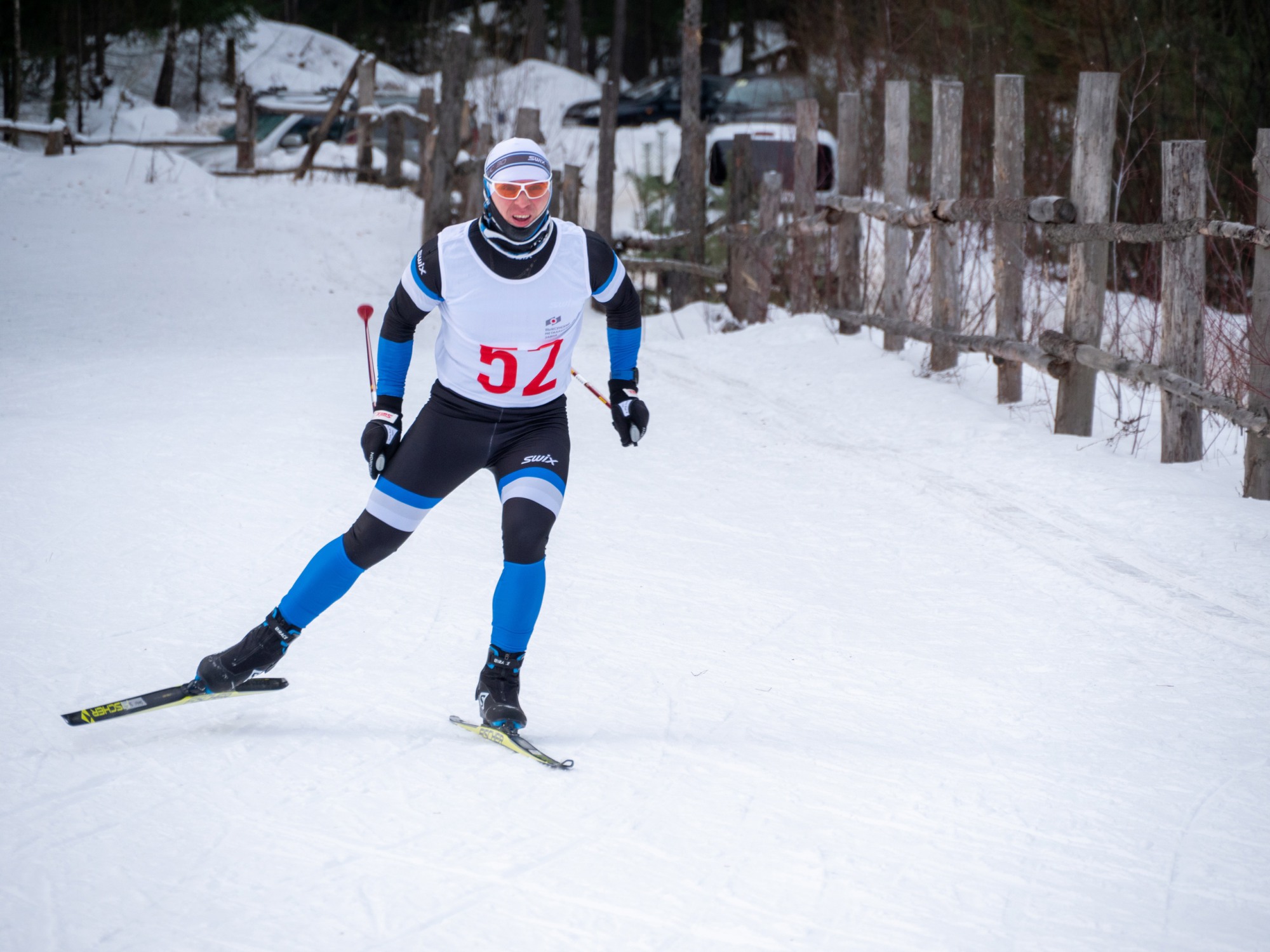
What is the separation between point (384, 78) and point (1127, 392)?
24424 millimetres

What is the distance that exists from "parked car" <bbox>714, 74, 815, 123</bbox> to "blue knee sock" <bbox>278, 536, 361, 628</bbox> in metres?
17.2

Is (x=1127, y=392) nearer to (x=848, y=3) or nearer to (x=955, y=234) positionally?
(x=955, y=234)

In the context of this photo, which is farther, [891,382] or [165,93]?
[165,93]

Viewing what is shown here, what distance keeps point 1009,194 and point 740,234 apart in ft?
14.6

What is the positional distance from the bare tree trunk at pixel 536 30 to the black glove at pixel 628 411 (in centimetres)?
2631

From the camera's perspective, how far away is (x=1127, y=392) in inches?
338

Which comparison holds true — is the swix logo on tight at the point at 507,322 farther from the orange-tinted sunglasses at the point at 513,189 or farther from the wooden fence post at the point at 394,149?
the wooden fence post at the point at 394,149

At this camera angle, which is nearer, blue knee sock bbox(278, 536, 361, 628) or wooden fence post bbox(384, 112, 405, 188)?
blue knee sock bbox(278, 536, 361, 628)

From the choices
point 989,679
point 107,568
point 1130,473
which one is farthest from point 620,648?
point 1130,473

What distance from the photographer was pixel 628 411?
167 inches

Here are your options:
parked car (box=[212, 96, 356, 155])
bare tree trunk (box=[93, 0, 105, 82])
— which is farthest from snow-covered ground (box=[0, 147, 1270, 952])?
bare tree trunk (box=[93, 0, 105, 82])

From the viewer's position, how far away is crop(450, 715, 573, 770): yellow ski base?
364 cm

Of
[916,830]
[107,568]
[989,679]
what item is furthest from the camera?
[107,568]

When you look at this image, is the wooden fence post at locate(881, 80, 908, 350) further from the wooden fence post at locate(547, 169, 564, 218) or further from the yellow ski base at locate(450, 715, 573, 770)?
the yellow ski base at locate(450, 715, 573, 770)
